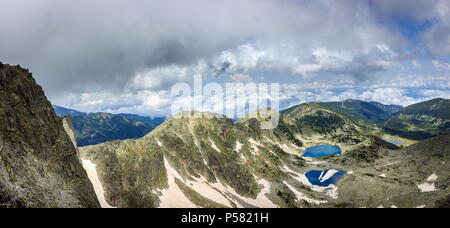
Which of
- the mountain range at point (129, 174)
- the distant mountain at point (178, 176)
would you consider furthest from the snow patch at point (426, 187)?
the distant mountain at point (178, 176)

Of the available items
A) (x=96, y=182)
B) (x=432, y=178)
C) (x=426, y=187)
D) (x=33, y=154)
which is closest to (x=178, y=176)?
(x=96, y=182)

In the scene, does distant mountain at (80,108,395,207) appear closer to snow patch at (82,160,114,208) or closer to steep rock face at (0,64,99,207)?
snow patch at (82,160,114,208)

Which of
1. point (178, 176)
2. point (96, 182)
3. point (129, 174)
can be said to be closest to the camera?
point (96, 182)

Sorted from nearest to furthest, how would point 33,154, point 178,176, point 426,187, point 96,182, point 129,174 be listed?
point 33,154, point 96,182, point 129,174, point 178,176, point 426,187

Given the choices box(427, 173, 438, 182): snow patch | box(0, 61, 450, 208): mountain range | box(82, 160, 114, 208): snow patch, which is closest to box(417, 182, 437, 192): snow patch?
box(0, 61, 450, 208): mountain range

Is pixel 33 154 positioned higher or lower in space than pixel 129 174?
higher

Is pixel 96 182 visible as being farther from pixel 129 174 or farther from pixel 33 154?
pixel 33 154

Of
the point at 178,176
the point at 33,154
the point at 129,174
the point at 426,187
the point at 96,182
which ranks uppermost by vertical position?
the point at 33,154

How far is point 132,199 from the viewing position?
110m

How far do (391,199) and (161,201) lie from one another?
134261 mm

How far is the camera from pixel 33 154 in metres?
69.2

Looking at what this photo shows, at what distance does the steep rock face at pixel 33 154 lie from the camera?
5678 centimetres
